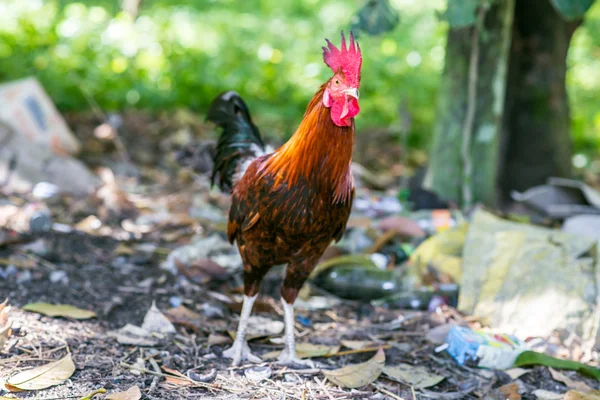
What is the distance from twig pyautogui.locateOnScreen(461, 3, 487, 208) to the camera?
5406 millimetres

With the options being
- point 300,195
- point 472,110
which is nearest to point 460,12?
point 472,110

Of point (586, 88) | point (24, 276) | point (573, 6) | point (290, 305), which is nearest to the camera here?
point (290, 305)

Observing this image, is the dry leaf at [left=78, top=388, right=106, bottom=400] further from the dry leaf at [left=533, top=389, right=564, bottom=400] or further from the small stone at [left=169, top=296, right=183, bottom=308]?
the dry leaf at [left=533, top=389, right=564, bottom=400]

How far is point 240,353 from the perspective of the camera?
3.35 metres

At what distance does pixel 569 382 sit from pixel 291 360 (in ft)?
4.82

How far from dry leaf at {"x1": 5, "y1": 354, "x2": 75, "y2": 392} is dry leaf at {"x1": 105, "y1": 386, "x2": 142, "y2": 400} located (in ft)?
0.97

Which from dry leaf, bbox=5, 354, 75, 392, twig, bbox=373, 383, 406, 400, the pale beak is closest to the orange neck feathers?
the pale beak

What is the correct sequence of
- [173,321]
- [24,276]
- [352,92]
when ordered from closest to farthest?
[352,92] → [173,321] → [24,276]

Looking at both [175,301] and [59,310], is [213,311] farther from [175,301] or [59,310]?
[59,310]

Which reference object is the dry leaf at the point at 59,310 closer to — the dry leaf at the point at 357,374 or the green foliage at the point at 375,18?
the dry leaf at the point at 357,374

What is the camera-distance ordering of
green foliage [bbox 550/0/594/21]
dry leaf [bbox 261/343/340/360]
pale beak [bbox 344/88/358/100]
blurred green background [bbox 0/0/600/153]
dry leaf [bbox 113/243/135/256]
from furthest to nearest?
blurred green background [bbox 0/0/600/153]
dry leaf [bbox 113/243/135/256]
green foliage [bbox 550/0/594/21]
dry leaf [bbox 261/343/340/360]
pale beak [bbox 344/88/358/100]

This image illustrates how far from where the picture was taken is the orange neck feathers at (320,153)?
297 centimetres

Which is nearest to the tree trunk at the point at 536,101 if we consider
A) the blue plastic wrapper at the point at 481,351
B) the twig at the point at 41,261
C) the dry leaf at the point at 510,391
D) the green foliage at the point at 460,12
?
the green foliage at the point at 460,12

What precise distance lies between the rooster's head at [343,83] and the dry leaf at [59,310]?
1857 mm
